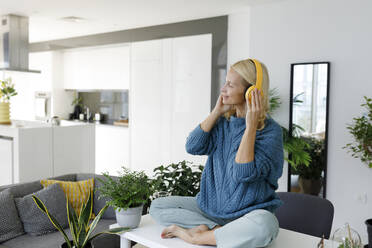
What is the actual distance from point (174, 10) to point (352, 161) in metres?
2.75

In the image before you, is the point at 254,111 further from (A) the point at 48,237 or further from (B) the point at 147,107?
(B) the point at 147,107

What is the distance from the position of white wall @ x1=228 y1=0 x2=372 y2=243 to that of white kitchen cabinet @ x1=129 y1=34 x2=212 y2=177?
1112 millimetres

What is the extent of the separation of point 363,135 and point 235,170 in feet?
7.85

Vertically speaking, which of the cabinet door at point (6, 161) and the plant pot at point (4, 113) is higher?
the plant pot at point (4, 113)

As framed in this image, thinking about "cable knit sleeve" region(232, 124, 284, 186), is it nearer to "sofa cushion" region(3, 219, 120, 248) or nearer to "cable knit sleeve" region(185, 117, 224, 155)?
"cable knit sleeve" region(185, 117, 224, 155)

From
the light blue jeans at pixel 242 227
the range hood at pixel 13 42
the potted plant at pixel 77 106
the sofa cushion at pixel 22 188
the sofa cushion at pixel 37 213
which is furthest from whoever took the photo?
the potted plant at pixel 77 106

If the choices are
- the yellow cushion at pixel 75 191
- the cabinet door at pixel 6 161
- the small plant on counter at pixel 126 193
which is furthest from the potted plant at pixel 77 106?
the small plant on counter at pixel 126 193

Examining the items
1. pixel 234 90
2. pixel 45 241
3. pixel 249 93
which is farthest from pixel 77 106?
pixel 249 93

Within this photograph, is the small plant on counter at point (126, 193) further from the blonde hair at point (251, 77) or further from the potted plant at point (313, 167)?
the potted plant at point (313, 167)

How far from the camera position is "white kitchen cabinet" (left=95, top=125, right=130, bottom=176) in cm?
630

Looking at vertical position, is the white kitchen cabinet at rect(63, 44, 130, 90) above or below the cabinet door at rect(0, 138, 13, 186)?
above

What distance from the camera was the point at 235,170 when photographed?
5.16 feet

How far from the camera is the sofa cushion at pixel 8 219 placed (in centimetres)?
239

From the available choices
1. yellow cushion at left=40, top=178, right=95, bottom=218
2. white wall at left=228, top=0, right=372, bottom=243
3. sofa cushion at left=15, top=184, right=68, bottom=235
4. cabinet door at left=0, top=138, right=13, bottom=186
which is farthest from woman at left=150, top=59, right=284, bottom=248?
cabinet door at left=0, top=138, right=13, bottom=186
